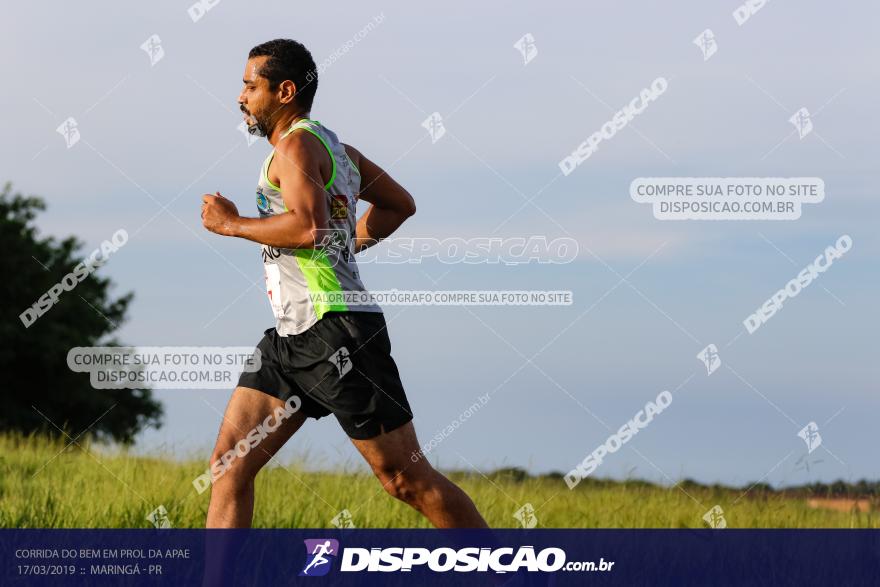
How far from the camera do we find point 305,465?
25.6 ft

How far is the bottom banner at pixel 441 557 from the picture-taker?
5.07 m

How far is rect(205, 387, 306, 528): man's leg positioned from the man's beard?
1.12 m

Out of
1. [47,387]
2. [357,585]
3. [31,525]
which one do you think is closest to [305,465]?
[31,525]

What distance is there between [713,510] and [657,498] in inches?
25.4

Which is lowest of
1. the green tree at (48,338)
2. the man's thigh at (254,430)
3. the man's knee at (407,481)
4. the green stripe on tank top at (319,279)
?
the man's knee at (407,481)

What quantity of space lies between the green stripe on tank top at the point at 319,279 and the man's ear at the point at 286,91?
676 mm

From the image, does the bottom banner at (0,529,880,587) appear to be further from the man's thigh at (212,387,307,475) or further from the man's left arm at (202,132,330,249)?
the man's left arm at (202,132,330,249)

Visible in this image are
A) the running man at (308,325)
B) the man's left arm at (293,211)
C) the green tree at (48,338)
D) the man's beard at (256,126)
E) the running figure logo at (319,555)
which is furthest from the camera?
the green tree at (48,338)

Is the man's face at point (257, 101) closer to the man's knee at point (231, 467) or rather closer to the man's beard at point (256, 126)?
the man's beard at point (256, 126)

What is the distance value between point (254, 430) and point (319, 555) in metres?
0.84

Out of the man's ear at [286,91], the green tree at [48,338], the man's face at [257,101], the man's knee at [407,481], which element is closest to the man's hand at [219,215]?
the man's face at [257,101]

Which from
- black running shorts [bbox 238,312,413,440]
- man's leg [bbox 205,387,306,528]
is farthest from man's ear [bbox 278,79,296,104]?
man's leg [bbox 205,387,306,528]

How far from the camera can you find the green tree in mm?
28922

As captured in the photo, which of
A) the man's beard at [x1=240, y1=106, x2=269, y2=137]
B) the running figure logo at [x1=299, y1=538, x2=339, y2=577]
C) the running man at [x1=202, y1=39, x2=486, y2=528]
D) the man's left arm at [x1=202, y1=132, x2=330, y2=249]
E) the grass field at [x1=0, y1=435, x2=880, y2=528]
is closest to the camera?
the man's left arm at [x1=202, y1=132, x2=330, y2=249]
